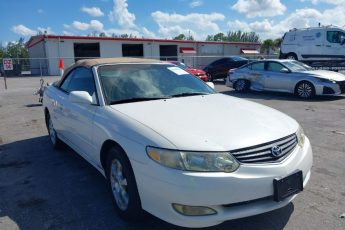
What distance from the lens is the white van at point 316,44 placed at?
65.2ft

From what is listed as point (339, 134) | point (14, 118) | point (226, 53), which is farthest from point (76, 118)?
point (226, 53)

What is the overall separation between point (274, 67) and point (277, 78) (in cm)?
51

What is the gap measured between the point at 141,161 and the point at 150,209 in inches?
16.2

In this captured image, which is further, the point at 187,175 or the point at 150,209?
the point at 150,209

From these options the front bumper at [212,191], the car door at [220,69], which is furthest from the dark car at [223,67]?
the front bumper at [212,191]

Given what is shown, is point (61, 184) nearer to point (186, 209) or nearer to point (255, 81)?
point (186, 209)

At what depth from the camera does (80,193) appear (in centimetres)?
392

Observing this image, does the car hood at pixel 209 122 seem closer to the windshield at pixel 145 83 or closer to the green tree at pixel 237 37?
the windshield at pixel 145 83

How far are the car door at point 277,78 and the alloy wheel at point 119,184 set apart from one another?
32.2 ft

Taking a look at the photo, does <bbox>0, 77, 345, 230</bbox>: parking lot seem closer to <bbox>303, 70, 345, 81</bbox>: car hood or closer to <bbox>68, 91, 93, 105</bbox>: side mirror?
<bbox>68, 91, 93, 105</bbox>: side mirror

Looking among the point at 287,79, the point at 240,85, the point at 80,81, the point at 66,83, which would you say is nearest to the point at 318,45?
the point at 240,85

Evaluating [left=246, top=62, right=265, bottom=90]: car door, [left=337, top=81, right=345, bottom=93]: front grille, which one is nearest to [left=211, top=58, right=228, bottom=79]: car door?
[left=246, top=62, right=265, bottom=90]: car door

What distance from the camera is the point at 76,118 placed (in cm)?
426

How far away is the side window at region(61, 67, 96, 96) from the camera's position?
4183 mm
